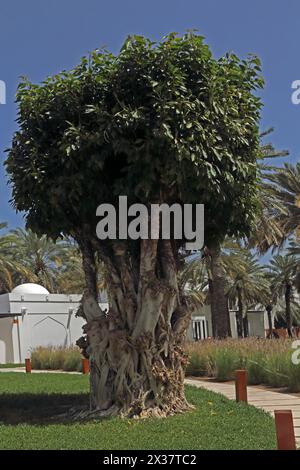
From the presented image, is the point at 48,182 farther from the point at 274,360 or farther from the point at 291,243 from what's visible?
the point at 291,243

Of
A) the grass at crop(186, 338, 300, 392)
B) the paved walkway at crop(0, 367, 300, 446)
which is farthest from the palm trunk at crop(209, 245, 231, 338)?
the paved walkway at crop(0, 367, 300, 446)

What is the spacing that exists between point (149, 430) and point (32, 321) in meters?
29.3

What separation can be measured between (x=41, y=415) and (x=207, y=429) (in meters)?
3.50

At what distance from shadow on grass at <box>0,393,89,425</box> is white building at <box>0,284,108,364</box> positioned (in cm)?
2211

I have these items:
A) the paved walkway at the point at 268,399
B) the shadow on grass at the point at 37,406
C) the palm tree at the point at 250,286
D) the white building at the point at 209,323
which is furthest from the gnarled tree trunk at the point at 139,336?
the white building at the point at 209,323

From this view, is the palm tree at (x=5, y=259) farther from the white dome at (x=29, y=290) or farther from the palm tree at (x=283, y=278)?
the palm tree at (x=283, y=278)

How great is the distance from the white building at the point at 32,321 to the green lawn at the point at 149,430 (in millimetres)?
24473

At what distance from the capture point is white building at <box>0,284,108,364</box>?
118 feet

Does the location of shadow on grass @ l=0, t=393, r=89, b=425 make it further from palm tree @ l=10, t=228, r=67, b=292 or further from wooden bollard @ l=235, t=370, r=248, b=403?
palm tree @ l=10, t=228, r=67, b=292

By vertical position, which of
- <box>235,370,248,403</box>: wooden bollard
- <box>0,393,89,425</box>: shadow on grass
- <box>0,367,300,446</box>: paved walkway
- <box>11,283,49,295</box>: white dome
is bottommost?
<box>0,367,300,446</box>: paved walkway

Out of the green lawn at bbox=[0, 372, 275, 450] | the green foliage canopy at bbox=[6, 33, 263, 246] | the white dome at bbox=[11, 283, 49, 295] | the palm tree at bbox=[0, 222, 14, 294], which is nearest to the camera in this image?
the green lawn at bbox=[0, 372, 275, 450]

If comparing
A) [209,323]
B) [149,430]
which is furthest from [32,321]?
[149,430]

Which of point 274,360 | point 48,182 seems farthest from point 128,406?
point 274,360

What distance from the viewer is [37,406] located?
39.2ft
